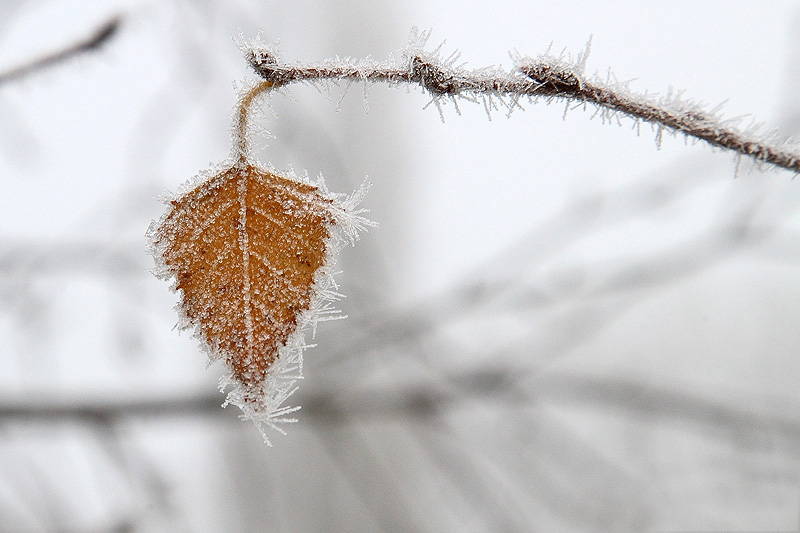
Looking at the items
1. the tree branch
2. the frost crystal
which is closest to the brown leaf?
the frost crystal

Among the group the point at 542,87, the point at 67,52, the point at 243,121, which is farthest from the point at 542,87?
the point at 67,52

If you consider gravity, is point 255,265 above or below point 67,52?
below

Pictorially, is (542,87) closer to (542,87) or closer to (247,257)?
(542,87)

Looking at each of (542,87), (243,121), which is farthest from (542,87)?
(243,121)

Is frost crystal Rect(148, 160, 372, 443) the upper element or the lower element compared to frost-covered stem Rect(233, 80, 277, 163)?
lower

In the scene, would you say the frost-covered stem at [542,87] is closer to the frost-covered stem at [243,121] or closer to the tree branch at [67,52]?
the frost-covered stem at [243,121]

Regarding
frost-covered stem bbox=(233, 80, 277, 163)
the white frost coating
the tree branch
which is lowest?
the white frost coating

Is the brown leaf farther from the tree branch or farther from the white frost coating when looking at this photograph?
the tree branch

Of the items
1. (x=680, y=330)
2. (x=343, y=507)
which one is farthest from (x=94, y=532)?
(x=680, y=330)
